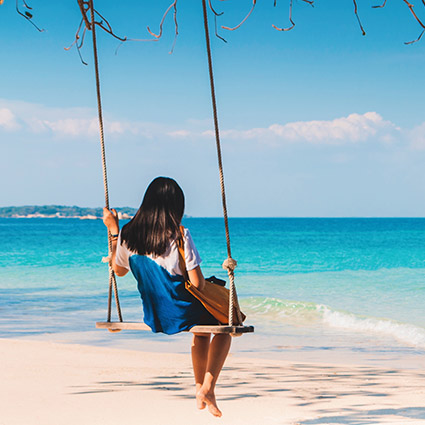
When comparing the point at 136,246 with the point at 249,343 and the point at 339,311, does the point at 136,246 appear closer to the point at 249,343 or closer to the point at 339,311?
the point at 249,343

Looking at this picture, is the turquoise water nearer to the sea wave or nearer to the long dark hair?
the sea wave

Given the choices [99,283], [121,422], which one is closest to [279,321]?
[121,422]

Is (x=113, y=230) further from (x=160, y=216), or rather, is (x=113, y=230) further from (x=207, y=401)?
(x=207, y=401)

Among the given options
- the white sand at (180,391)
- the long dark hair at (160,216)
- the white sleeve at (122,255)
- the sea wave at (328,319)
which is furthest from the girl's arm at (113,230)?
the sea wave at (328,319)

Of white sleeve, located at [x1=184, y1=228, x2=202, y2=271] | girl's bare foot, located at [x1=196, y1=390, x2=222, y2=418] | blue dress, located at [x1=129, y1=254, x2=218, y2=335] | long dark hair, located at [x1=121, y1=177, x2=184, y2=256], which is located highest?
long dark hair, located at [x1=121, y1=177, x2=184, y2=256]

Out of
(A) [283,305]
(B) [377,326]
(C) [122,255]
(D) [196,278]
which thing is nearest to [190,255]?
(D) [196,278]

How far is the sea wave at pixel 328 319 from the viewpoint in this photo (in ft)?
31.1

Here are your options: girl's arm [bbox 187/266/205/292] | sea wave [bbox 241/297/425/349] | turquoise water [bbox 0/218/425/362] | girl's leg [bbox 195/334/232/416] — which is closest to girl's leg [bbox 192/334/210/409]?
girl's leg [bbox 195/334/232/416]

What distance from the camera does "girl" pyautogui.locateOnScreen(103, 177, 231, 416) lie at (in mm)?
2713

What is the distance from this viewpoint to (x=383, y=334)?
9.48m

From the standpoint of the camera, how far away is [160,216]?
8.93 ft

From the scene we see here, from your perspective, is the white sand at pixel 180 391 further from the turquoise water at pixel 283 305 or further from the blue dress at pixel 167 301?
the blue dress at pixel 167 301

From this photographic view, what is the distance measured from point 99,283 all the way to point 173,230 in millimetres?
14405

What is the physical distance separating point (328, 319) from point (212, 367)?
8.41m
